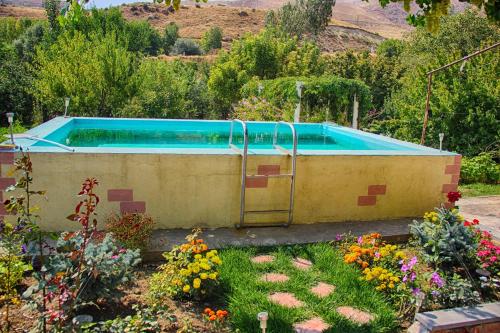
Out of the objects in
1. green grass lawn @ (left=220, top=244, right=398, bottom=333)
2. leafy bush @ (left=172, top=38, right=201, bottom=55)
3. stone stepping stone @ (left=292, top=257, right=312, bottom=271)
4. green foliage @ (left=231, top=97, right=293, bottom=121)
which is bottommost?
stone stepping stone @ (left=292, top=257, right=312, bottom=271)

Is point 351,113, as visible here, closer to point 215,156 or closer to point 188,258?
point 215,156

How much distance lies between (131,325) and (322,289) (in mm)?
1565

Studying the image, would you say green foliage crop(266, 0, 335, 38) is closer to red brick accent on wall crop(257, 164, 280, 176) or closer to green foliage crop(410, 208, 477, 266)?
red brick accent on wall crop(257, 164, 280, 176)

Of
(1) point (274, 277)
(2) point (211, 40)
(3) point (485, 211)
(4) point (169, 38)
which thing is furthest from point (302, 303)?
(4) point (169, 38)

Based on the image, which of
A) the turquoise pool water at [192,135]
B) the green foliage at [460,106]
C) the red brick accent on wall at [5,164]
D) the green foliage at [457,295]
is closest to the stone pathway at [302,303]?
the green foliage at [457,295]

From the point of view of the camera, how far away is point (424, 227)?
4.20 metres

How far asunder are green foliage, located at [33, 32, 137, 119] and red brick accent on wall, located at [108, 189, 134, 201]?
26.3ft

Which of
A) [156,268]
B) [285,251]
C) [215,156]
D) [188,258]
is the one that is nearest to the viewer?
[188,258]

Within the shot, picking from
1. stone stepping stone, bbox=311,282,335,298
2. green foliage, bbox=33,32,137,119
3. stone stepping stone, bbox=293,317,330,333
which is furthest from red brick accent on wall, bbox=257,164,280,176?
green foliage, bbox=33,32,137,119

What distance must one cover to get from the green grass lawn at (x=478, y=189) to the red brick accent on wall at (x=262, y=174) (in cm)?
478

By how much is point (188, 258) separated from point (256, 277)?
23.7 inches

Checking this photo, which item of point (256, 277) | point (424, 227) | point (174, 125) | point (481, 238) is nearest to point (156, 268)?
point (256, 277)

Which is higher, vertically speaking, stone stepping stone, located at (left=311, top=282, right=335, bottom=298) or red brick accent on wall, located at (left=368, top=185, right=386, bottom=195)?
red brick accent on wall, located at (left=368, top=185, right=386, bottom=195)

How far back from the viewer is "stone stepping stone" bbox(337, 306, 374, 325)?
10.1ft
